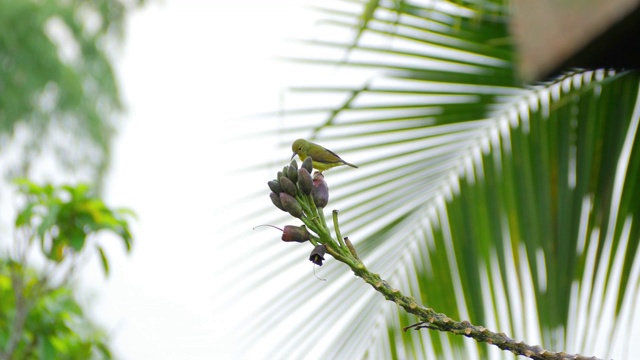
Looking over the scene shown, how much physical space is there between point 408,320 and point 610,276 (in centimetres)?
40

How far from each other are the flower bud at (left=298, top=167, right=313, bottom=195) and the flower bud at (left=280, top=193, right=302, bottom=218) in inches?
0.7

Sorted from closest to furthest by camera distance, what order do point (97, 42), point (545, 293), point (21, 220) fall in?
point (545, 293) → point (21, 220) → point (97, 42)

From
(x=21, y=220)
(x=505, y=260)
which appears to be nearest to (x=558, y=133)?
(x=505, y=260)

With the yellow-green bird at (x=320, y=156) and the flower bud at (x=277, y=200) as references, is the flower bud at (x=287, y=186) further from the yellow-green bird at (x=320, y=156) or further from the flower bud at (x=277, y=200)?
the yellow-green bird at (x=320, y=156)

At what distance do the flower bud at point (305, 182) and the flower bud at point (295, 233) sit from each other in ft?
0.10

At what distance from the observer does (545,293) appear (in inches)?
55.7

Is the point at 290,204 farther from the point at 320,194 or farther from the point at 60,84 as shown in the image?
the point at 60,84

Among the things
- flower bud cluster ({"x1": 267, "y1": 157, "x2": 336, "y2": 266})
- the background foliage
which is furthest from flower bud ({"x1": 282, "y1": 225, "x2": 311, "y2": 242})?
the background foliage

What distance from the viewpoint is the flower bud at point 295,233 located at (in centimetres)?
55

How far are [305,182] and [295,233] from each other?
0.04 metres

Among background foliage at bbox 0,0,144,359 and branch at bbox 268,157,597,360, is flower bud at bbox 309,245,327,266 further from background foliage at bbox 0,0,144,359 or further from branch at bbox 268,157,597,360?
background foliage at bbox 0,0,144,359

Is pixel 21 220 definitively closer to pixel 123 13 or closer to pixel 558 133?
pixel 558 133

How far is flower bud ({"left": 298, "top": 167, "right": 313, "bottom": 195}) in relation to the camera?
579mm

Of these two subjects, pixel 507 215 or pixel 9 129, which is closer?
pixel 507 215
